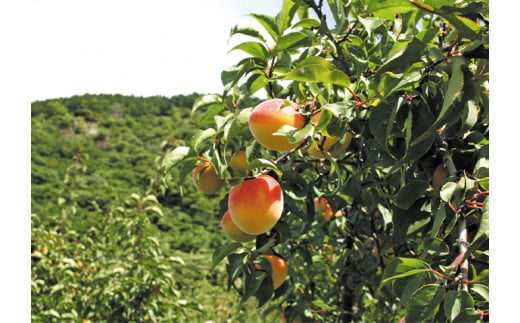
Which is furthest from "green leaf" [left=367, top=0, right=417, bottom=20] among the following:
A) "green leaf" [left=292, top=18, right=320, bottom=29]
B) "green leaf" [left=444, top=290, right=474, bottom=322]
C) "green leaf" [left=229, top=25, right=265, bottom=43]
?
"green leaf" [left=444, top=290, right=474, bottom=322]

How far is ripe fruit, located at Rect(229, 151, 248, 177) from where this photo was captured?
3.86 feet

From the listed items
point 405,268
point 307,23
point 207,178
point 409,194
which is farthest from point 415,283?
point 207,178

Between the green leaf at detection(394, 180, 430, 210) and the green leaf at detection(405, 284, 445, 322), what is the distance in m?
0.20

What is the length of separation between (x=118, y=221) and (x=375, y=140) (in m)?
2.12

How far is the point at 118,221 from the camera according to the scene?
2.77 m

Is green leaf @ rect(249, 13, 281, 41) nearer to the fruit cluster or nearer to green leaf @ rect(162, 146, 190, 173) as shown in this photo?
the fruit cluster

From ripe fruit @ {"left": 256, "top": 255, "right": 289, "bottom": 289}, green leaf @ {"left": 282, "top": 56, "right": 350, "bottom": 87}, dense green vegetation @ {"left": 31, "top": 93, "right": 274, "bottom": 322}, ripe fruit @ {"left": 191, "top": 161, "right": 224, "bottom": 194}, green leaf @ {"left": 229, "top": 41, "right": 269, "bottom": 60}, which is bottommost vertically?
dense green vegetation @ {"left": 31, "top": 93, "right": 274, "bottom": 322}

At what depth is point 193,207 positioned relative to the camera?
28.7 ft

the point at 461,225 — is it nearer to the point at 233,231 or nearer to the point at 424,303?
the point at 424,303

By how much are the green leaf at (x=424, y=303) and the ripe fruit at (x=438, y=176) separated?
0.23 m

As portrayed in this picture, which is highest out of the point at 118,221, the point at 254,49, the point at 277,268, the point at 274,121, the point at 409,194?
the point at 254,49
